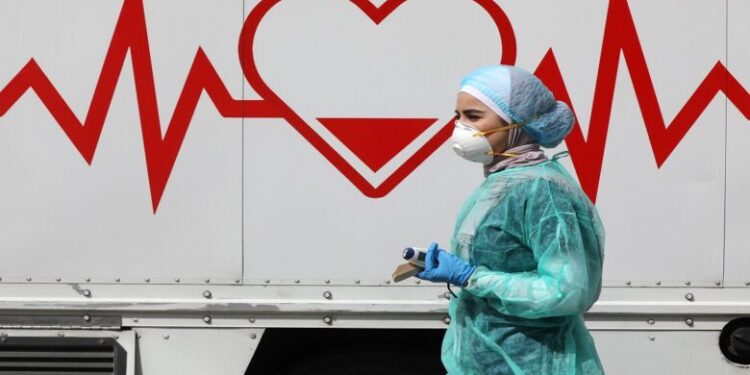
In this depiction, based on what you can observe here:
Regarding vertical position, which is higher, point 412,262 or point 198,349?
point 412,262

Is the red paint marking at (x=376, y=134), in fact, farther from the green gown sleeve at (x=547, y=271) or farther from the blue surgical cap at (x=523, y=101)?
the green gown sleeve at (x=547, y=271)

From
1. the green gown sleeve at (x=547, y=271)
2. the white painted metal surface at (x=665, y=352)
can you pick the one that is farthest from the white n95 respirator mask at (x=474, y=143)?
the white painted metal surface at (x=665, y=352)

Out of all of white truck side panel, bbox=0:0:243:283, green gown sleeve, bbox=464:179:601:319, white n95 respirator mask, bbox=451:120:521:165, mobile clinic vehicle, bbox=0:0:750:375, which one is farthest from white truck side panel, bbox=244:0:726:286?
green gown sleeve, bbox=464:179:601:319

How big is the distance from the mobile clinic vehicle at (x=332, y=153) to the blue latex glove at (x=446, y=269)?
914mm

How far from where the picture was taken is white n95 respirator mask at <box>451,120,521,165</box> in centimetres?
233

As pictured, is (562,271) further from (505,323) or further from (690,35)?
(690,35)

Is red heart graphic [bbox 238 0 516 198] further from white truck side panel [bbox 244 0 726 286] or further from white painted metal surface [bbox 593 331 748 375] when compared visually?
white painted metal surface [bbox 593 331 748 375]

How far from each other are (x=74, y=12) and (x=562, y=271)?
1.95 metres

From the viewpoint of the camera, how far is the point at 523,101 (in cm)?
230

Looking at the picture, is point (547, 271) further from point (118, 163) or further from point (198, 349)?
point (118, 163)

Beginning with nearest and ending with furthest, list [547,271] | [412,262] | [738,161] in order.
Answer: [547,271], [412,262], [738,161]

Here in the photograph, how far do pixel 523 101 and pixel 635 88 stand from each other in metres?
1.05

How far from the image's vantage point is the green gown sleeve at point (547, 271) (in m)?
2.18

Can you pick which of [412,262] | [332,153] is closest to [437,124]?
[332,153]
